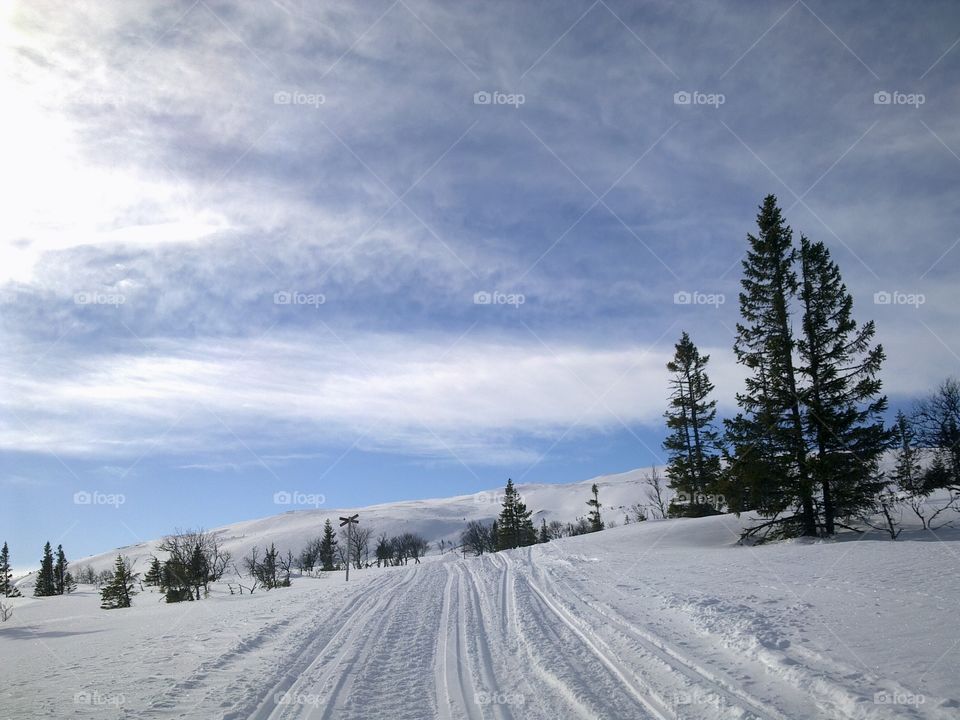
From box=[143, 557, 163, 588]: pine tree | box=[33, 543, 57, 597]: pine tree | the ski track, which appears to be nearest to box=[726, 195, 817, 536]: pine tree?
the ski track

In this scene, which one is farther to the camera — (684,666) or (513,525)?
(513,525)

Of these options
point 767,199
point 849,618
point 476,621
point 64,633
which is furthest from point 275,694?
point 767,199

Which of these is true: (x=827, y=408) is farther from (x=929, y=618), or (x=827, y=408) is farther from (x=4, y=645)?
(x=4, y=645)

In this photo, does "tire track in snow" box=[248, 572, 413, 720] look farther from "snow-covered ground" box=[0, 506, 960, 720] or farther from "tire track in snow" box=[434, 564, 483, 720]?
"tire track in snow" box=[434, 564, 483, 720]

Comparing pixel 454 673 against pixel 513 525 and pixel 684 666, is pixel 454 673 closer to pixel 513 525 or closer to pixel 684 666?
pixel 684 666

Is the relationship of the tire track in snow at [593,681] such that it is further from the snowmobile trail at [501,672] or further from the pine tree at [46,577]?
the pine tree at [46,577]

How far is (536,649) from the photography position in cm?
901

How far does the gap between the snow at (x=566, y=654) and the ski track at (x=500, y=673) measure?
0.04 meters

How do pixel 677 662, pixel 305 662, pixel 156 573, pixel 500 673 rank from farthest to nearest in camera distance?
pixel 156 573
pixel 305 662
pixel 500 673
pixel 677 662

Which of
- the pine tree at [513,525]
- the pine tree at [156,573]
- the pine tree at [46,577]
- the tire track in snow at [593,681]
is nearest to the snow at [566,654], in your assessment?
the tire track in snow at [593,681]

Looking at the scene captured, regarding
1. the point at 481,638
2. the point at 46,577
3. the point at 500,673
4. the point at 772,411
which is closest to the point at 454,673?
the point at 500,673

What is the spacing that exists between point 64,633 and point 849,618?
20593mm

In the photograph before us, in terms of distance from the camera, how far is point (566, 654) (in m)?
8.55

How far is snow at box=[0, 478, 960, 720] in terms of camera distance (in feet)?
21.1
